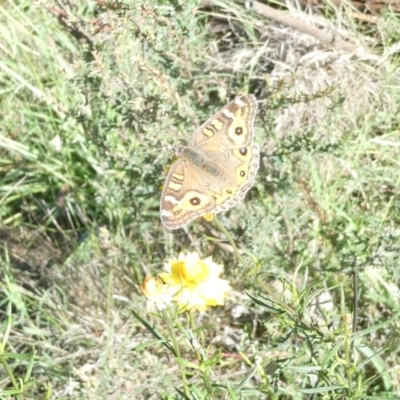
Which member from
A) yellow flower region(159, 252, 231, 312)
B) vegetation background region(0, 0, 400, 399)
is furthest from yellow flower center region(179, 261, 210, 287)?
vegetation background region(0, 0, 400, 399)

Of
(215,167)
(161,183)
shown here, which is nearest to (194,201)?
(215,167)

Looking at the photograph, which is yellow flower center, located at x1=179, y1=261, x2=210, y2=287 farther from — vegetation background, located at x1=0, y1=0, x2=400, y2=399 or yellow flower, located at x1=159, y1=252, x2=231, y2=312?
vegetation background, located at x1=0, y1=0, x2=400, y2=399

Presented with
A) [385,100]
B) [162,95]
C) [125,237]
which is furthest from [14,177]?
[385,100]

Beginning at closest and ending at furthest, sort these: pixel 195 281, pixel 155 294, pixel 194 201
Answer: pixel 155 294 < pixel 195 281 < pixel 194 201

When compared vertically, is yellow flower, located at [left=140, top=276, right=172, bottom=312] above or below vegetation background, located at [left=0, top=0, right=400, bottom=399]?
above

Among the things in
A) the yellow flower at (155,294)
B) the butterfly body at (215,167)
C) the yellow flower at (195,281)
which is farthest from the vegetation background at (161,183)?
the yellow flower at (155,294)

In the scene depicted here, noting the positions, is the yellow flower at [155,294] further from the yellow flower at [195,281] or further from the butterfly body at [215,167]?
the butterfly body at [215,167]

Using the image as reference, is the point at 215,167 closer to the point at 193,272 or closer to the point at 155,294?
the point at 193,272
